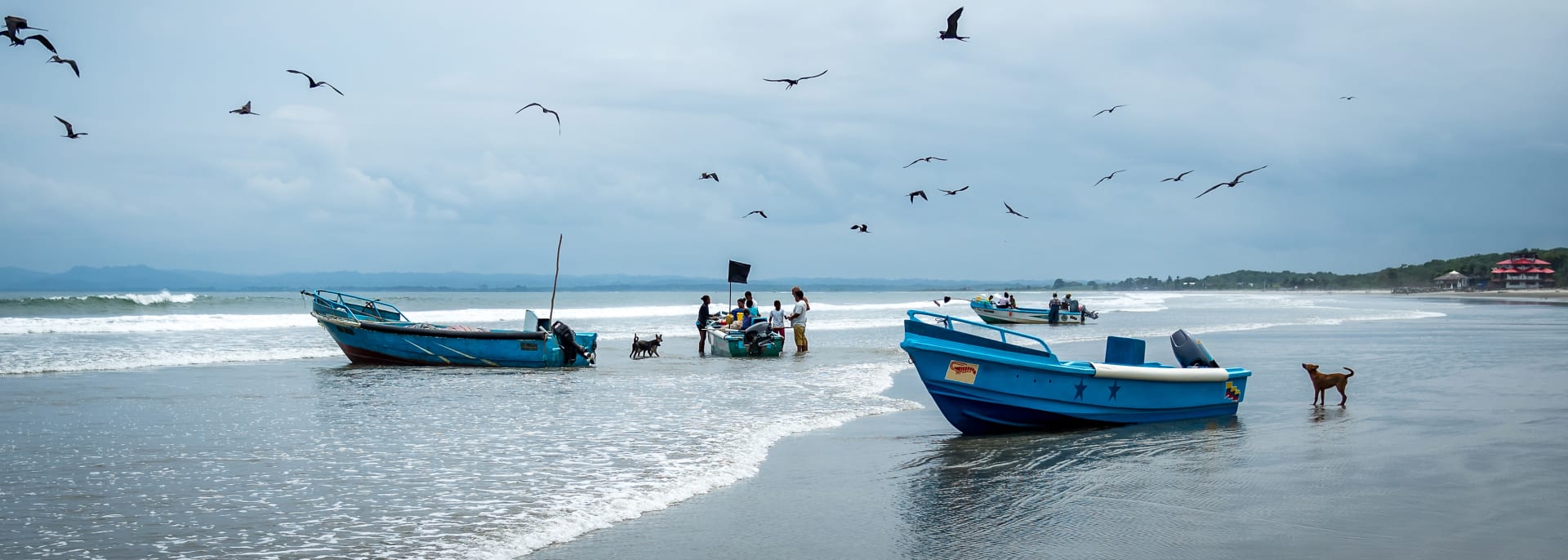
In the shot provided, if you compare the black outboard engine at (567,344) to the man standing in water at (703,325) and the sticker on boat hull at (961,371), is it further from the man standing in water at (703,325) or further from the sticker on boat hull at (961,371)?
the sticker on boat hull at (961,371)

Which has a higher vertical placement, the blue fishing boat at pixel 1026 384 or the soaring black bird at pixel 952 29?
the soaring black bird at pixel 952 29

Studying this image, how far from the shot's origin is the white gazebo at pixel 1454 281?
116 meters

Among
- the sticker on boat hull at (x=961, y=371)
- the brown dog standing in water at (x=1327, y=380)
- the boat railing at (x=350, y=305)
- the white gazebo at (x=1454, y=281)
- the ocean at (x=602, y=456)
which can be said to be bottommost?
the ocean at (x=602, y=456)

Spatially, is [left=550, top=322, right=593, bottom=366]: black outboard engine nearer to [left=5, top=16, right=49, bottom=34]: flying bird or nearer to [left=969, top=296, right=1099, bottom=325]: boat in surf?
[left=5, top=16, right=49, bottom=34]: flying bird

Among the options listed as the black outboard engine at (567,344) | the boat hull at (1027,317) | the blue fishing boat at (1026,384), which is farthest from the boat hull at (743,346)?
the boat hull at (1027,317)

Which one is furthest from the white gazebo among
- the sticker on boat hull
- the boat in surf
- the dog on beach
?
the sticker on boat hull

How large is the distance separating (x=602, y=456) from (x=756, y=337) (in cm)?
1190

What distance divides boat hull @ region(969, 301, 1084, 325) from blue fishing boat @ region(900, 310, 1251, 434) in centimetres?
3040

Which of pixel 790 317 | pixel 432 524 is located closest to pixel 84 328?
pixel 790 317

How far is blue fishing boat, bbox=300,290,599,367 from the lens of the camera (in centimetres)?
1873

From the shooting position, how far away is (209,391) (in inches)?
563

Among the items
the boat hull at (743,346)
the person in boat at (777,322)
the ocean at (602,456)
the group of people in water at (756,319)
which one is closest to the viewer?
the ocean at (602,456)

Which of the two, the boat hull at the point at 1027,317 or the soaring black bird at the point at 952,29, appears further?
the boat hull at the point at 1027,317

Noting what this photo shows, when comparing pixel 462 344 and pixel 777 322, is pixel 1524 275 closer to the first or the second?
pixel 777 322
